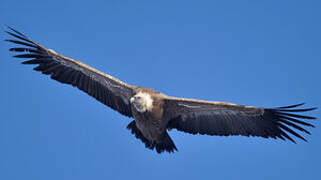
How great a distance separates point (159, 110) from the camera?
8.67 meters

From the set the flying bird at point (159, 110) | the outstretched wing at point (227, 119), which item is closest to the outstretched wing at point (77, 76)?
the flying bird at point (159, 110)

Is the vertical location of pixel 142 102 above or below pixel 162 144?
above

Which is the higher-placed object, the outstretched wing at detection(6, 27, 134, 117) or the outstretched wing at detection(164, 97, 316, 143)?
the outstretched wing at detection(6, 27, 134, 117)

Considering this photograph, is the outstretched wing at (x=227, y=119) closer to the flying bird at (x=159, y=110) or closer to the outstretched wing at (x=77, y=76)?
the flying bird at (x=159, y=110)

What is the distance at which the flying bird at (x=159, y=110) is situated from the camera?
8461 millimetres

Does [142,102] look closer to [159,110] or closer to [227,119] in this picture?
[159,110]

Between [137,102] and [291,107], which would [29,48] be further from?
[291,107]

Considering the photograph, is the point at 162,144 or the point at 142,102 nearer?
the point at 142,102

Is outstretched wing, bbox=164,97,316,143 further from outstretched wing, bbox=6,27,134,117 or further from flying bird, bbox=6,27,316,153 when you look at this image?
outstretched wing, bbox=6,27,134,117

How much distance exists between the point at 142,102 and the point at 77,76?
2.10 m

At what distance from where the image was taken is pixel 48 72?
9.69 meters

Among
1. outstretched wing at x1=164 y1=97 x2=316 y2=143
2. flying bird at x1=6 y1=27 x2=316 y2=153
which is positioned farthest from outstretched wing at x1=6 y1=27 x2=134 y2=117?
outstretched wing at x1=164 y1=97 x2=316 y2=143

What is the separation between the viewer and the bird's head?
8.45 meters

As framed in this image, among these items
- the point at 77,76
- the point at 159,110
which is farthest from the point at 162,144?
the point at 77,76
